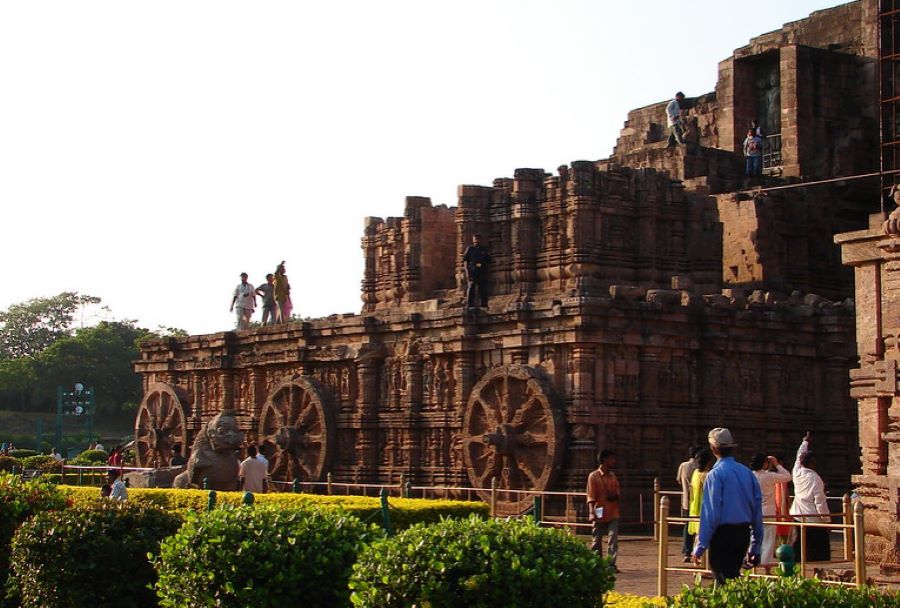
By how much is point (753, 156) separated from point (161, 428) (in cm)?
1635

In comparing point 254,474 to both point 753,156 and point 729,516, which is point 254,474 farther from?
point 753,156

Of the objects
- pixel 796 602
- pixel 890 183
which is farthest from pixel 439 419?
pixel 796 602

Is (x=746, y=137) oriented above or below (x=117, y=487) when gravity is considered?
above

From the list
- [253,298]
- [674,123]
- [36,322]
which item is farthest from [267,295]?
[36,322]

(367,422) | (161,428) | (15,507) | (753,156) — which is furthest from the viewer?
(161,428)

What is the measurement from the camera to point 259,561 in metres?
11.2

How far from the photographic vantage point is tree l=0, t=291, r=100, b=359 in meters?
94.4

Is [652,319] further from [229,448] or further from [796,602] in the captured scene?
[796,602]

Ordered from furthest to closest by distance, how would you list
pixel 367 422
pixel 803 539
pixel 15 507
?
pixel 367 422 < pixel 15 507 < pixel 803 539

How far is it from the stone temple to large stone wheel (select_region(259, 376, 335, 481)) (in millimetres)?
53

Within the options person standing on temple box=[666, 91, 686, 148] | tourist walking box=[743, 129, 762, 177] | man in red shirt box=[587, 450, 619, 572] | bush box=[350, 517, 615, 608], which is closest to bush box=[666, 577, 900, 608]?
bush box=[350, 517, 615, 608]

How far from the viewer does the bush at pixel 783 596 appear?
845cm

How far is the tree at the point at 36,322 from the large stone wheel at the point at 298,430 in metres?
64.8

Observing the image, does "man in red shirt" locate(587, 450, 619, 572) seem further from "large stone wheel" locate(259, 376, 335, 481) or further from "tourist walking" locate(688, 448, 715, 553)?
"large stone wheel" locate(259, 376, 335, 481)
